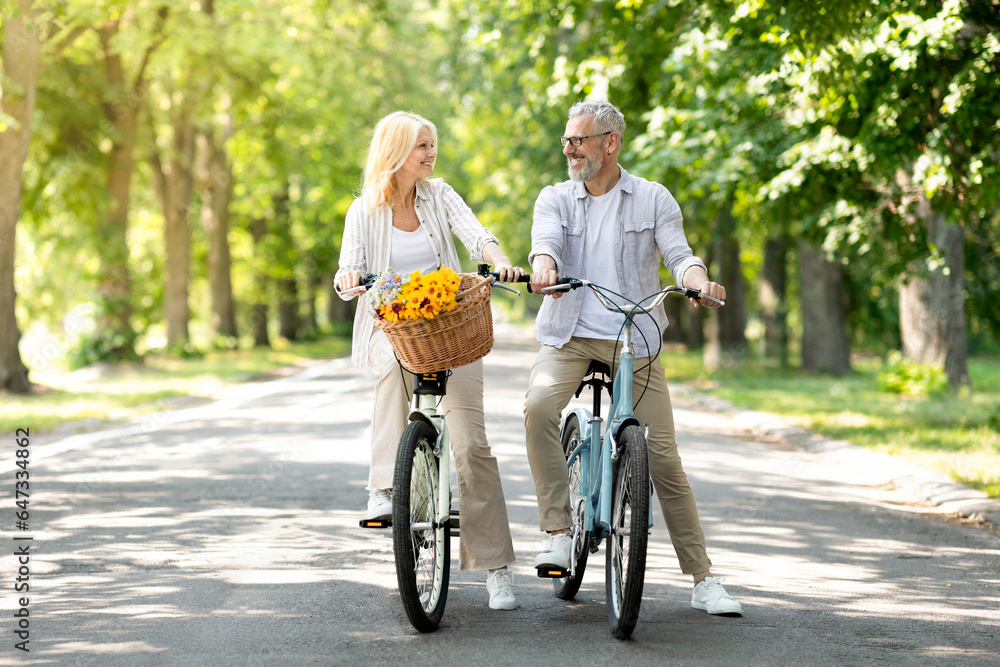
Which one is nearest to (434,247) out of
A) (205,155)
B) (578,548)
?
(578,548)

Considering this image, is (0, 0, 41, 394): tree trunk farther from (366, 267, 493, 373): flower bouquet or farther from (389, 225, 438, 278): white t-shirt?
(366, 267, 493, 373): flower bouquet

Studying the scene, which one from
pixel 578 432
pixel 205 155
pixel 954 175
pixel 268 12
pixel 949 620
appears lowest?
pixel 949 620

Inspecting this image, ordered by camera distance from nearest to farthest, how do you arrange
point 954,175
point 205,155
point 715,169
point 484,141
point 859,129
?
point 954,175
point 859,129
point 715,169
point 205,155
point 484,141

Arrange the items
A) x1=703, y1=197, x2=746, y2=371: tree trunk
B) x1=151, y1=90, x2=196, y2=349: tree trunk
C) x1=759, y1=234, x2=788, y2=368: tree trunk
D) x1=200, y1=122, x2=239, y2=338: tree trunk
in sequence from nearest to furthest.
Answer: x1=703, y1=197, x2=746, y2=371: tree trunk, x1=151, y1=90, x2=196, y2=349: tree trunk, x1=759, y1=234, x2=788, y2=368: tree trunk, x1=200, y1=122, x2=239, y2=338: tree trunk

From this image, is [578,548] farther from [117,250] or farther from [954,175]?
[117,250]

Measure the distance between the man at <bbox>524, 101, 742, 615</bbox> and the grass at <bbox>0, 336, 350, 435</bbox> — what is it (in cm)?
812

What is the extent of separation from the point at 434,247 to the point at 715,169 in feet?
28.6

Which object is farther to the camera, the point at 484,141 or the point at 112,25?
the point at 484,141

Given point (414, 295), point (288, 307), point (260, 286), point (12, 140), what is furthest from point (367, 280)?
point (288, 307)

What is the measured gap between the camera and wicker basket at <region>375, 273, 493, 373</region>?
13.8ft

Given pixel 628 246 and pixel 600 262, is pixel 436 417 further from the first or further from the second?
pixel 628 246

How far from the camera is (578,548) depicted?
15.7 ft

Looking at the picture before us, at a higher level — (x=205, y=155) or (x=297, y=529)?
(x=205, y=155)

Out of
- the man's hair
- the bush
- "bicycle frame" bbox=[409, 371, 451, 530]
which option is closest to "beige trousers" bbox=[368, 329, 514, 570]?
"bicycle frame" bbox=[409, 371, 451, 530]
